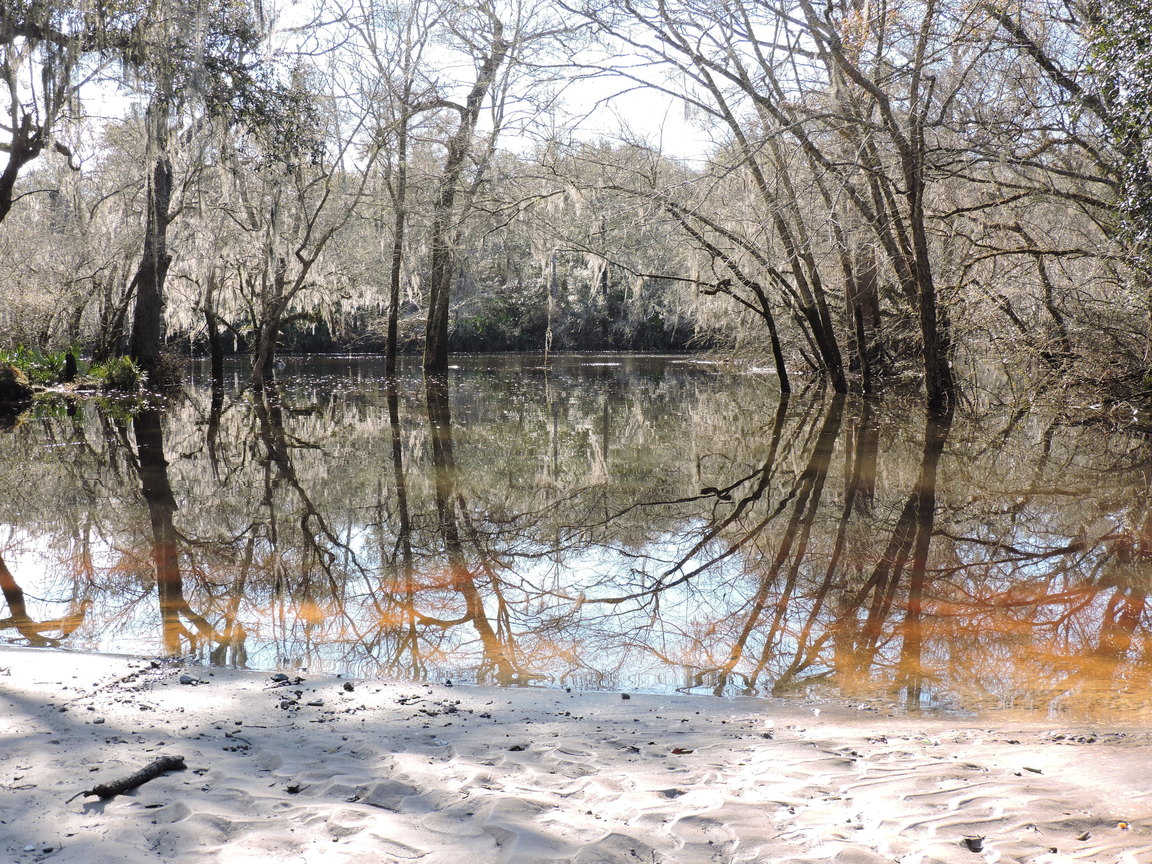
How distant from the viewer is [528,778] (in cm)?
261

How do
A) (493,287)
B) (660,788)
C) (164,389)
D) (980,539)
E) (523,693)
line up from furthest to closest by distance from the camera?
1. (493,287)
2. (164,389)
3. (980,539)
4. (523,693)
5. (660,788)

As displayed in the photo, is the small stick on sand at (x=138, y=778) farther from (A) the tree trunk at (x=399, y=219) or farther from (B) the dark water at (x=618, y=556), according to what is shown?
(A) the tree trunk at (x=399, y=219)

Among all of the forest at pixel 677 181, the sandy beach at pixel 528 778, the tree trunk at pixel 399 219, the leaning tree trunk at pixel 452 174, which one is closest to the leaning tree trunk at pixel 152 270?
the forest at pixel 677 181

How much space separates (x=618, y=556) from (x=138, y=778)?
3.82 m

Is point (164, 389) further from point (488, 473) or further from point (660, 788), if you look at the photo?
point (660, 788)

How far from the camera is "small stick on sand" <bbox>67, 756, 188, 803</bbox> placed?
2.36 meters

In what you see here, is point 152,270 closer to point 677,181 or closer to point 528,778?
point 677,181

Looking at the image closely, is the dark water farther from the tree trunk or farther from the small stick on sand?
the tree trunk

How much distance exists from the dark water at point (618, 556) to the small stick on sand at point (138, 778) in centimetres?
126

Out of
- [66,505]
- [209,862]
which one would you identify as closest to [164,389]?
[66,505]

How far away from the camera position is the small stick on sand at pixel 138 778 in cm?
236

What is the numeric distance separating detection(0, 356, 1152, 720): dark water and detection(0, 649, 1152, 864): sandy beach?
484 millimetres

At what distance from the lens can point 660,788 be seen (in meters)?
2.54

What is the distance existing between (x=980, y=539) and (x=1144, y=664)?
2361 mm
